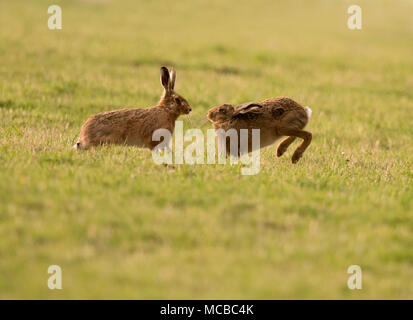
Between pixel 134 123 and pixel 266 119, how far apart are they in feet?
6.33

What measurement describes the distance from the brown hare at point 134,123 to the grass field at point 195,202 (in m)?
0.26

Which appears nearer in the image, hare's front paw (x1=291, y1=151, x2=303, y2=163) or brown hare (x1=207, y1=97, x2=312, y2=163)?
brown hare (x1=207, y1=97, x2=312, y2=163)

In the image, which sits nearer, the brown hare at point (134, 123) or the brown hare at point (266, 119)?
the brown hare at point (134, 123)

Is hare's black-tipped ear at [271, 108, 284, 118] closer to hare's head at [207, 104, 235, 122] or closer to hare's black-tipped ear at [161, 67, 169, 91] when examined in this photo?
hare's head at [207, 104, 235, 122]

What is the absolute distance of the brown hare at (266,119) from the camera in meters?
9.33

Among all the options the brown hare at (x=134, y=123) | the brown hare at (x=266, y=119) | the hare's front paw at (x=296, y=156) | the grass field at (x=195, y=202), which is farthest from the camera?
the hare's front paw at (x=296, y=156)

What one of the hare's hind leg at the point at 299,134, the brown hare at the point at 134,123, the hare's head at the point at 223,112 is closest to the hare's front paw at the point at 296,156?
the hare's hind leg at the point at 299,134

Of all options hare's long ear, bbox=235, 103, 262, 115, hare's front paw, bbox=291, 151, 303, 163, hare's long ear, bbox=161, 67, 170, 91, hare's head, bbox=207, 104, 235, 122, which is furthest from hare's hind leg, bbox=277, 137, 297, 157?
hare's long ear, bbox=161, 67, 170, 91

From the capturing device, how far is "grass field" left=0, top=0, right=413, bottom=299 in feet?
17.8

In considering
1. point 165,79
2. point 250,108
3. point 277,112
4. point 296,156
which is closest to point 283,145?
point 296,156

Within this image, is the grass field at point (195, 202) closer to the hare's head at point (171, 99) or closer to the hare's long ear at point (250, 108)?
the hare's long ear at point (250, 108)

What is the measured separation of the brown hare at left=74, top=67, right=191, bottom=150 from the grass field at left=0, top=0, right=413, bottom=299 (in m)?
0.26

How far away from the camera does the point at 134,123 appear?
9.34 m

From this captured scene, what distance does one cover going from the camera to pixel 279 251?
19.5ft
